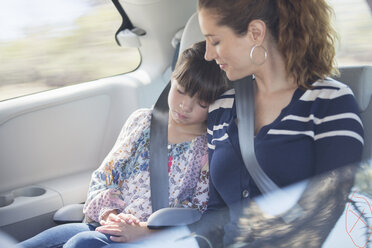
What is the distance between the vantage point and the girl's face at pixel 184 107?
1751mm

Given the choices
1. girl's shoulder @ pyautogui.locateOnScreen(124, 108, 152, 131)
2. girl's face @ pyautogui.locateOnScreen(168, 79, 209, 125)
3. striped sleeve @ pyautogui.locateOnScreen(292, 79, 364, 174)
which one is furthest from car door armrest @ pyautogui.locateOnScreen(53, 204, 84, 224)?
striped sleeve @ pyautogui.locateOnScreen(292, 79, 364, 174)

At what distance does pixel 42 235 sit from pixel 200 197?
51cm

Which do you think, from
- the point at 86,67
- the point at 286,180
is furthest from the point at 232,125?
the point at 86,67

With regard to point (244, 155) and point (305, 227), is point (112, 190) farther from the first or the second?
point (305, 227)

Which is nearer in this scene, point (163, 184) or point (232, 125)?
point (232, 125)

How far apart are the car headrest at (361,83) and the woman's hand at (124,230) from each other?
2.34 feet

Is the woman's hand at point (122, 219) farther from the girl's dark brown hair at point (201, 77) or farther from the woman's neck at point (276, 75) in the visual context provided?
the woman's neck at point (276, 75)

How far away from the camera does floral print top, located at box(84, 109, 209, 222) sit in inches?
69.9

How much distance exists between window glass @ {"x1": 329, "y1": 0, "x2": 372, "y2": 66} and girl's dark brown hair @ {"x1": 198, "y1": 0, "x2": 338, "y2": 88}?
3 centimetres

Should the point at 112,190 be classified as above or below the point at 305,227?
below

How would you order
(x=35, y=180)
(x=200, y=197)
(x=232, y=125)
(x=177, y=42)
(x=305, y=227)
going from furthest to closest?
(x=177, y=42) < (x=35, y=180) < (x=200, y=197) < (x=232, y=125) < (x=305, y=227)

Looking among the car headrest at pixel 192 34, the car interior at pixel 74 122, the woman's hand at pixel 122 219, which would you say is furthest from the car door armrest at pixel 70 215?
the car headrest at pixel 192 34

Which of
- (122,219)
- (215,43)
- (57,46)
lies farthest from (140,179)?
(57,46)

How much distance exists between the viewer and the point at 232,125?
5.37 ft
